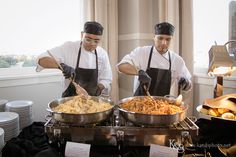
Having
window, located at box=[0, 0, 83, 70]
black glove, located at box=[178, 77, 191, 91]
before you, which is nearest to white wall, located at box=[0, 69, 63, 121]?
window, located at box=[0, 0, 83, 70]

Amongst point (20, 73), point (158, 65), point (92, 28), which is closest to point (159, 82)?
point (158, 65)

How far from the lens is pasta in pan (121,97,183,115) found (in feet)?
4.14

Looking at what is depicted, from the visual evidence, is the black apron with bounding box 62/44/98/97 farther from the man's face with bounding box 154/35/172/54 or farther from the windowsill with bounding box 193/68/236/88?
the windowsill with bounding box 193/68/236/88

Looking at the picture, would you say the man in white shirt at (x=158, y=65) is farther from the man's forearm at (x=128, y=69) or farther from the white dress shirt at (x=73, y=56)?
the white dress shirt at (x=73, y=56)

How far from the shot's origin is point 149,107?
4.36ft

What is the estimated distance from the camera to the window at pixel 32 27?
282 cm

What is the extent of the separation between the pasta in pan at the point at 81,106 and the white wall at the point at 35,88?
1.61 m

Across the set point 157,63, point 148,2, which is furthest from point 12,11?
point 157,63

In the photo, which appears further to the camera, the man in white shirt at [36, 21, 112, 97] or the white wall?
the white wall

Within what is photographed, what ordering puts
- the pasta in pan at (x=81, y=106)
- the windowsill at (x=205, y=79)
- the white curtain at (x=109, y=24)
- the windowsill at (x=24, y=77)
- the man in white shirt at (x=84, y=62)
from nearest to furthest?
the pasta in pan at (x=81, y=106) < the man in white shirt at (x=84, y=62) < the windowsill at (x=205, y=79) < the windowsill at (x=24, y=77) < the white curtain at (x=109, y=24)

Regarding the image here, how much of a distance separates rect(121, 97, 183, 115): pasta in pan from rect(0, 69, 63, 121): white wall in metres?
1.82

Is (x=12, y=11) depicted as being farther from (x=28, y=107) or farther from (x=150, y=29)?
(x=150, y=29)

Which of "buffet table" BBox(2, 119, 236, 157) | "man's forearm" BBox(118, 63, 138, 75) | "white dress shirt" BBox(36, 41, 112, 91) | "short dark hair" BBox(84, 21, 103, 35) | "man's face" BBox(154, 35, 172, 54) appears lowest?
"buffet table" BBox(2, 119, 236, 157)

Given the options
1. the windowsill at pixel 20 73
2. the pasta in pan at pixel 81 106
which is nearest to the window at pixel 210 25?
the pasta in pan at pixel 81 106
